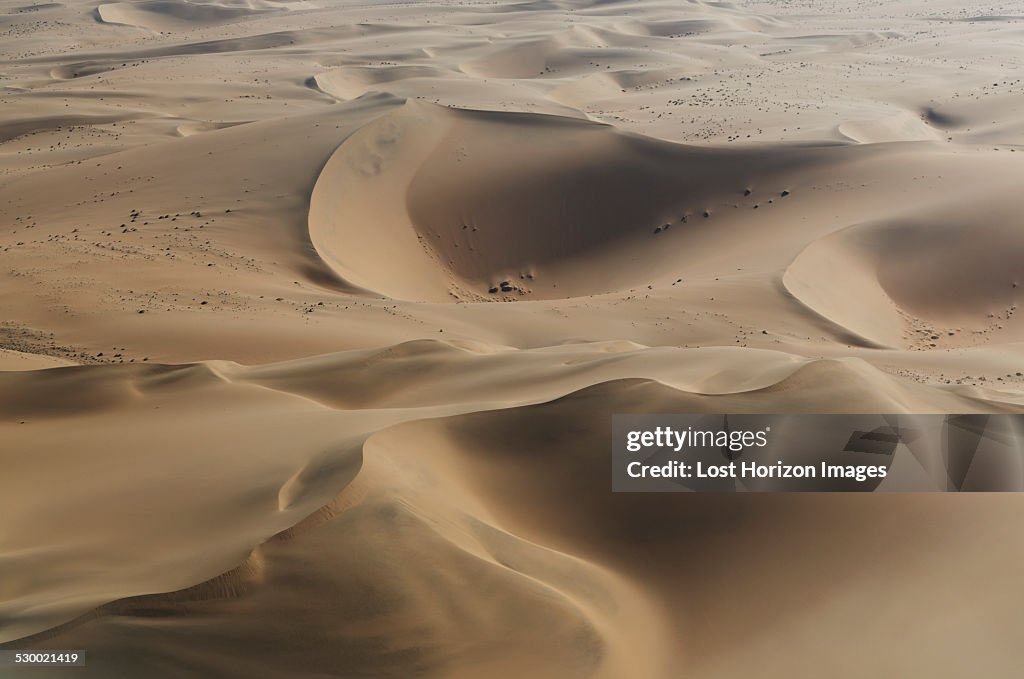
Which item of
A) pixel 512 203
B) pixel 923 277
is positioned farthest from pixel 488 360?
pixel 512 203

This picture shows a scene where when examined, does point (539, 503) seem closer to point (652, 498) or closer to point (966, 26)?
point (652, 498)

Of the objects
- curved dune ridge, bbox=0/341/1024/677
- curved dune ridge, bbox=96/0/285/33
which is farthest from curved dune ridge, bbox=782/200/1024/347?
curved dune ridge, bbox=96/0/285/33

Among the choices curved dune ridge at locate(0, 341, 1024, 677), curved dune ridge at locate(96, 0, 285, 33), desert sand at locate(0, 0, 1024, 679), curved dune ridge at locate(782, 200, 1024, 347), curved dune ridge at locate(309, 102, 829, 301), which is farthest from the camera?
curved dune ridge at locate(96, 0, 285, 33)

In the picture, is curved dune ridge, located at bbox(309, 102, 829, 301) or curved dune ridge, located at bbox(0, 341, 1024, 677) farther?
curved dune ridge, located at bbox(309, 102, 829, 301)

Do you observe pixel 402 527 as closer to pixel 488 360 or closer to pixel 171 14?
pixel 488 360

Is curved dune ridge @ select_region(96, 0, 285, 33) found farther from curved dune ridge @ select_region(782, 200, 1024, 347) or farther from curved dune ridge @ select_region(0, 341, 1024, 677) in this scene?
curved dune ridge @ select_region(0, 341, 1024, 677)

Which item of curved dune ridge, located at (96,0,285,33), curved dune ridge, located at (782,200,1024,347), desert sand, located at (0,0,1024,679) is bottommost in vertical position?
curved dune ridge, located at (782,200,1024,347)
